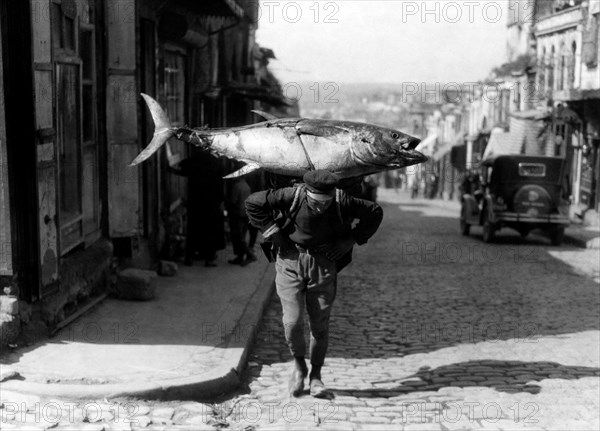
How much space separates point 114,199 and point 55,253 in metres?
2.15

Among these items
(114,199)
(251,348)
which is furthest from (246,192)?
(251,348)

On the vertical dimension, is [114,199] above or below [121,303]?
above

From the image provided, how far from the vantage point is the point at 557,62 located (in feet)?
105

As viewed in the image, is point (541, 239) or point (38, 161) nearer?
point (38, 161)

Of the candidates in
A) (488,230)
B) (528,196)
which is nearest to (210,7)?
(528,196)

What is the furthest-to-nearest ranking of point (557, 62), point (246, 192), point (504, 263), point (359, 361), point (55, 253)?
point (557, 62) → point (504, 263) → point (246, 192) → point (359, 361) → point (55, 253)

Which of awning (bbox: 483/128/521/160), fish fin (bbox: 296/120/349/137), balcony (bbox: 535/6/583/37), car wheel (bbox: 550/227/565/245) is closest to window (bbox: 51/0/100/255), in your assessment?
fish fin (bbox: 296/120/349/137)

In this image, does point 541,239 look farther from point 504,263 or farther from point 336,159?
point 336,159

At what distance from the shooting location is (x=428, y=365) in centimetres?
827

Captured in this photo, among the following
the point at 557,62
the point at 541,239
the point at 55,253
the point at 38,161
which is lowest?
the point at 541,239

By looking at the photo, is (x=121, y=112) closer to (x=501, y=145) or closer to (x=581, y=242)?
(x=581, y=242)

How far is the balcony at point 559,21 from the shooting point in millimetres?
30034

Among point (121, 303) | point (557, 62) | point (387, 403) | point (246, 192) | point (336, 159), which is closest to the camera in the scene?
point (336, 159)

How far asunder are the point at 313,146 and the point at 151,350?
2.79 meters
